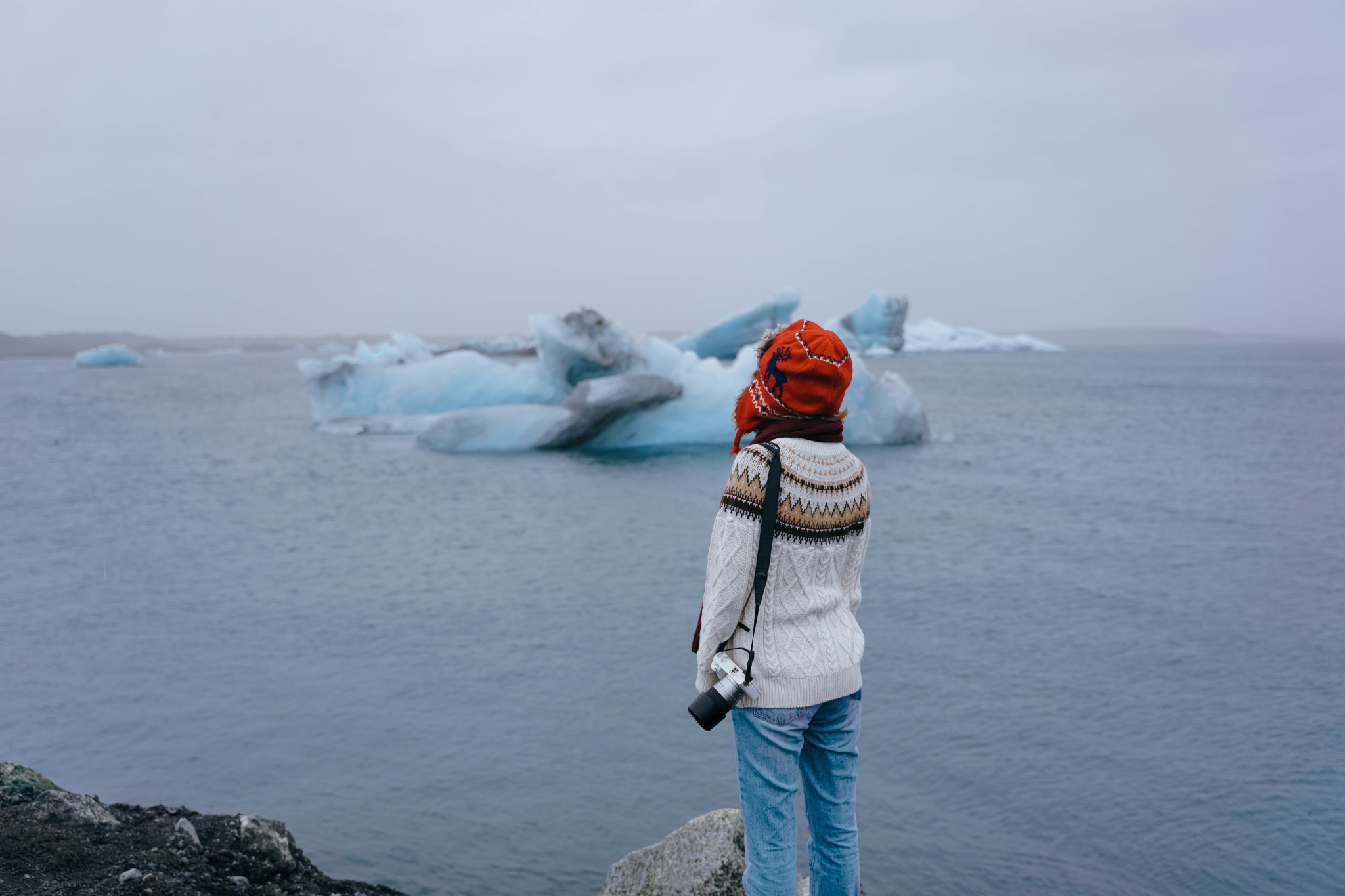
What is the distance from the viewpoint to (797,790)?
2.11 meters

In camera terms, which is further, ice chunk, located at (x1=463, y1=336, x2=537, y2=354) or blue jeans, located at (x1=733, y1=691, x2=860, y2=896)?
ice chunk, located at (x1=463, y1=336, x2=537, y2=354)

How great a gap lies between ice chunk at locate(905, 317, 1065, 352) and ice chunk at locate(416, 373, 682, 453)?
83786mm

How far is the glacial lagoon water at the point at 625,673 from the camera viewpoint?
4.18 meters

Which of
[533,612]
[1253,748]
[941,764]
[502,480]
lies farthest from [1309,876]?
[502,480]

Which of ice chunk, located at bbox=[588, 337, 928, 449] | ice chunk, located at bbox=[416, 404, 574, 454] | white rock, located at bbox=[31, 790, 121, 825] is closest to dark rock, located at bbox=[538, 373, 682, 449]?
ice chunk, located at bbox=[588, 337, 928, 449]

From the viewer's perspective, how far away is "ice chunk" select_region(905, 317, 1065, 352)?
326ft

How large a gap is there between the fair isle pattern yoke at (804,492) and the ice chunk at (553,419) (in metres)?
14.8

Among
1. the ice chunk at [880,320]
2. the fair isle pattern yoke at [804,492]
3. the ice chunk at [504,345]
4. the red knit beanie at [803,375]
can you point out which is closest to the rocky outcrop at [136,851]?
the fair isle pattern yoke at [804,492]

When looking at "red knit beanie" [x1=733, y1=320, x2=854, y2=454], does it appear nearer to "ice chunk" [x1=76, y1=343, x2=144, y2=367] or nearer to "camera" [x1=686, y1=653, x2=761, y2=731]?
"camera" [x1=686, y1=653, x2=761, y2=731]

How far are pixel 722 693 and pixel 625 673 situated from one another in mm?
4280

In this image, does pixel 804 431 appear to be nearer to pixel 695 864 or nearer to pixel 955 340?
pixel 695 864

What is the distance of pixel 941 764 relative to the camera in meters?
4.86

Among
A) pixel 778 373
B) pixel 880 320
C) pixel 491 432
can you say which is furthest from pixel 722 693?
pixel 880 320

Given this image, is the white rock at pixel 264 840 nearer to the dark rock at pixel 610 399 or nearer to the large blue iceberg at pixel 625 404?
the large blue iceberg at pixel 625 404
